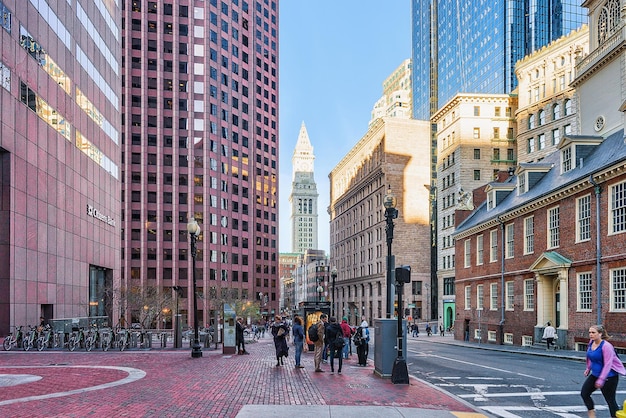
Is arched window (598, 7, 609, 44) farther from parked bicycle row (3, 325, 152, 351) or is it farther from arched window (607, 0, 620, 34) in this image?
parked bicycle row (3, 325, 152, 351)

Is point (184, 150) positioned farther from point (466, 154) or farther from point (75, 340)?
point (75, 340)

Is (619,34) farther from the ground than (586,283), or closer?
farther from the ground

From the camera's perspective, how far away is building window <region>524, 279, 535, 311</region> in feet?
124

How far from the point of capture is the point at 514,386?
16984mm

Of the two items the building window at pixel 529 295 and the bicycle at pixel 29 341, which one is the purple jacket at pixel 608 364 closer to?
the bicycle at pixel 29 341

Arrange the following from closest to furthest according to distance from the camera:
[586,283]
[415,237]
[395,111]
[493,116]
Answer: [586,283] < [493,116] < [415,237] < [395,111]

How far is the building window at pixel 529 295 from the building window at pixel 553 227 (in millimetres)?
3561

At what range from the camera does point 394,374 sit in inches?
647

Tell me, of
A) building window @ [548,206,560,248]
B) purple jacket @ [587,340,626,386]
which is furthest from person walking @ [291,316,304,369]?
building window @ [548,206,560,248]

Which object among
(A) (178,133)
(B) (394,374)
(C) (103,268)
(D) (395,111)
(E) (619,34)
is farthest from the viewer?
(D) (395,111)

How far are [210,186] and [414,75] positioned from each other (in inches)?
3072

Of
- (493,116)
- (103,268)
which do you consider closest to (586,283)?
(103,268)

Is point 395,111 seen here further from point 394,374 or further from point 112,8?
point 394,374

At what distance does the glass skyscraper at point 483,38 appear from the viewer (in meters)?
108
